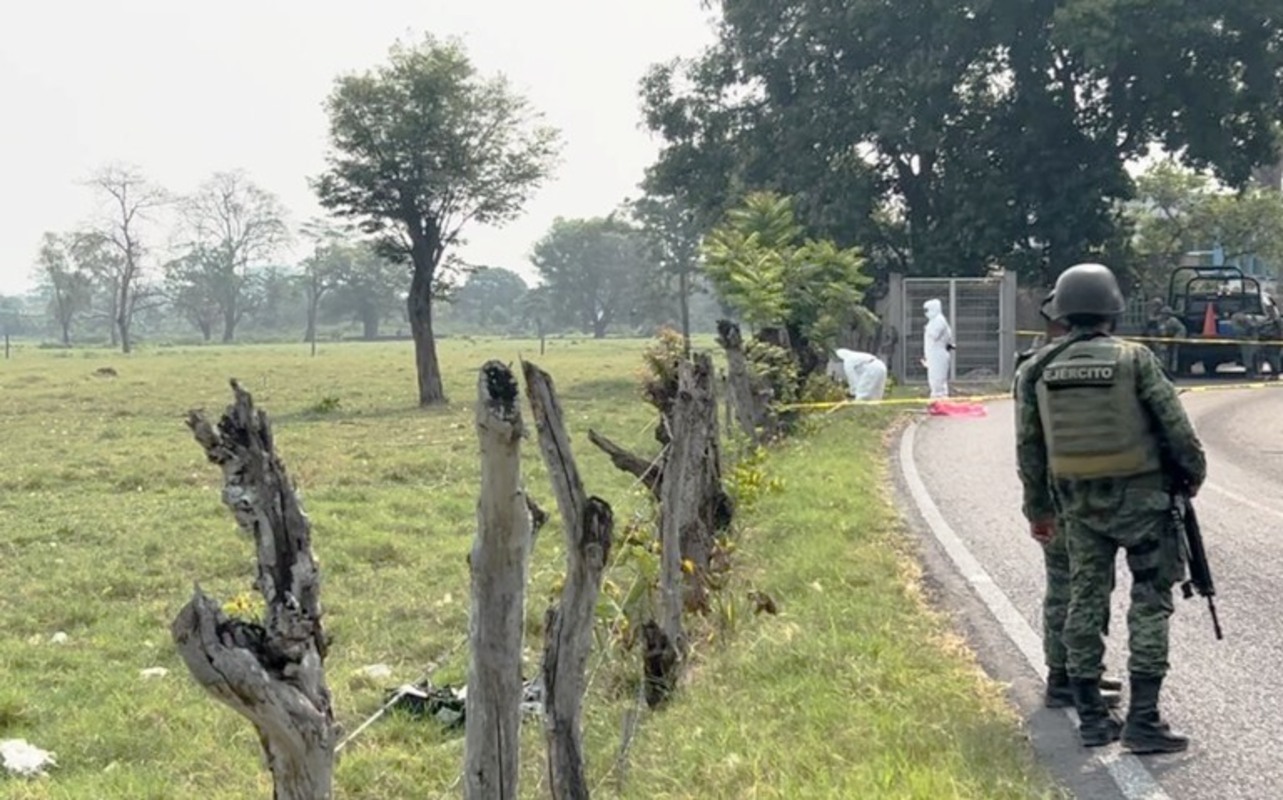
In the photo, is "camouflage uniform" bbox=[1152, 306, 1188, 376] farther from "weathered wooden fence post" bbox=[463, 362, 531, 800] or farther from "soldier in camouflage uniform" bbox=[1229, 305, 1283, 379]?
"weathered wooden fence post" bbox=[463, 362, 531, 800]

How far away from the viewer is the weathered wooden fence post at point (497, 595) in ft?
11.0

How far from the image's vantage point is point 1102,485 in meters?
5.44

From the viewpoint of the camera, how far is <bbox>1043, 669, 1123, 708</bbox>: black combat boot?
5789 millimetres

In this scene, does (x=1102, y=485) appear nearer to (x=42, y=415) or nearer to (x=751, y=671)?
(x=751, y=671)

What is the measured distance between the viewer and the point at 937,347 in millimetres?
22422

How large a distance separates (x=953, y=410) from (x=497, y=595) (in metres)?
18.0

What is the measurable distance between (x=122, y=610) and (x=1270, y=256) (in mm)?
46720

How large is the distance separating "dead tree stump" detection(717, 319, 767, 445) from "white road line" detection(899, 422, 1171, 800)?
5.20ft

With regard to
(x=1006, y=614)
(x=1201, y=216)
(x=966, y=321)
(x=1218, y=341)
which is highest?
(x=1201, y=216)

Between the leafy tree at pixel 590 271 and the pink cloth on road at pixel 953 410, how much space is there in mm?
100965

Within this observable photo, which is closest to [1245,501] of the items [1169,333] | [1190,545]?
[1190,545]

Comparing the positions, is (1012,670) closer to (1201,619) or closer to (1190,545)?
(1190,545)

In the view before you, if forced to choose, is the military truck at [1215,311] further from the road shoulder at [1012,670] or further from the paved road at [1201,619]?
the road shoulder at [1012,670]

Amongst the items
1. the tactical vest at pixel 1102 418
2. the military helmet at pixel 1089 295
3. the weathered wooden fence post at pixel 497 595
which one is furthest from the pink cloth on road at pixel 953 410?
the weathered wooden fence post at pixel 497 595
